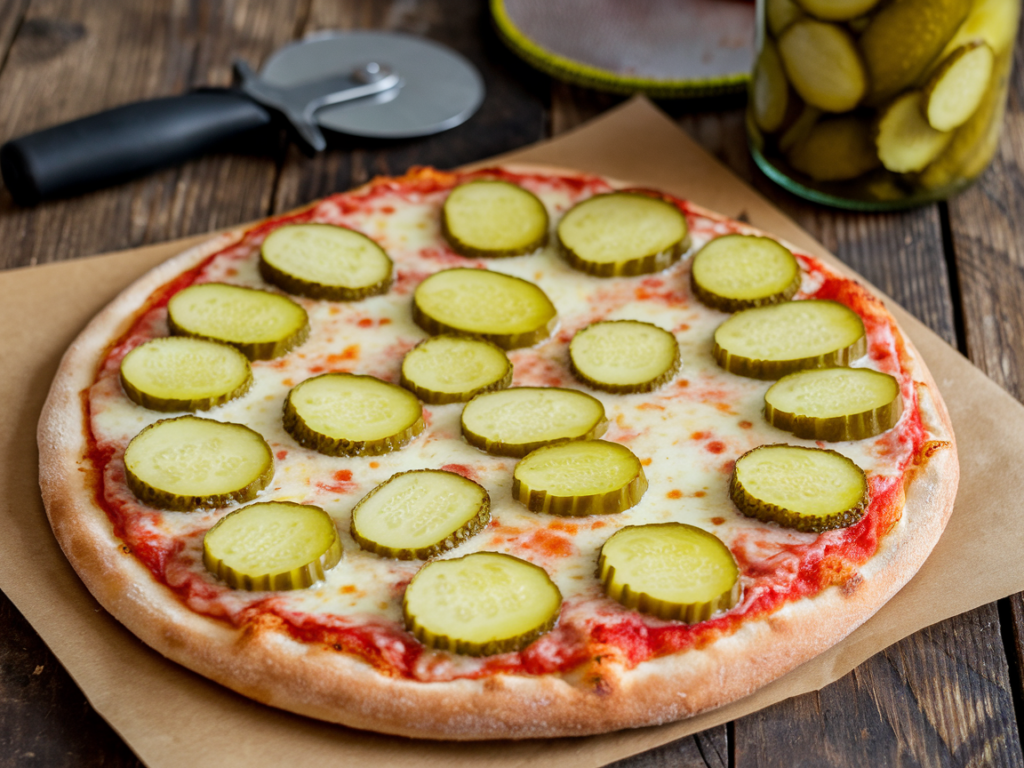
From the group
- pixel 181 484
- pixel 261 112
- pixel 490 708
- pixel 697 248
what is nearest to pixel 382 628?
pixel 490 708

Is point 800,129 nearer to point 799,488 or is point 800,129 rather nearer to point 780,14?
point 780,14

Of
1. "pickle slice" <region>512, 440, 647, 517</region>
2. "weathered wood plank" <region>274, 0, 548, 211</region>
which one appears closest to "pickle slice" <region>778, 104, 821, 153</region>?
"weathered wood plank" <region>274, 0, 548, 211</region>

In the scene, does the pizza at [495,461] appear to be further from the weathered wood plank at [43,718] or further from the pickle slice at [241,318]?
the weathered wood plank at [43,718]

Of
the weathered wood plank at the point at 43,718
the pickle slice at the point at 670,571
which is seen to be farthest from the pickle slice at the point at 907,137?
the weathered wood plank at the point at 43,718

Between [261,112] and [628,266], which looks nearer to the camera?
[628,266]

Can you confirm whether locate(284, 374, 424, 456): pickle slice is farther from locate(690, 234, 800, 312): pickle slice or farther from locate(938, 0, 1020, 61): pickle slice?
locate(938, 0, 1020, 61): pickle slice

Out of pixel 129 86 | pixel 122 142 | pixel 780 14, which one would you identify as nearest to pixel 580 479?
pixel 780 14

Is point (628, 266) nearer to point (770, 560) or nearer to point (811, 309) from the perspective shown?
point (811, 309)
